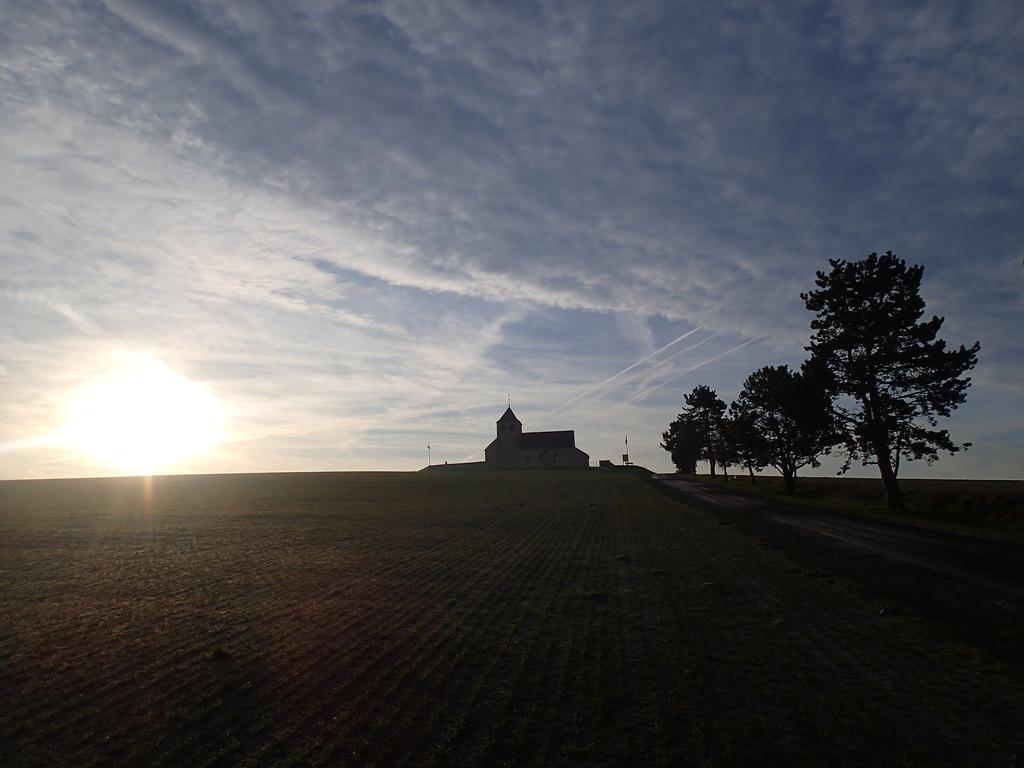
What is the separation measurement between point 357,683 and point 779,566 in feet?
40.3

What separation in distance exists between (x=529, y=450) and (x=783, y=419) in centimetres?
9689

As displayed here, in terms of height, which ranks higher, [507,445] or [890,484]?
[507,445]

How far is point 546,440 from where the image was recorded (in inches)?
5999

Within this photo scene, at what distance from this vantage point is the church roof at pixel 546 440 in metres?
151

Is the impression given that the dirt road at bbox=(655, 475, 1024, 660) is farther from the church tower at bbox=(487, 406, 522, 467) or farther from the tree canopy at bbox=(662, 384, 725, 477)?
the church tower at bbox=(487, 406, 522, 467)

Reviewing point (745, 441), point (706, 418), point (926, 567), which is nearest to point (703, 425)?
point (706, 418)

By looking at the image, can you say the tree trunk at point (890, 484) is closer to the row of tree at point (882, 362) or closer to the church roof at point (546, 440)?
the row of tree at point (882, 362)

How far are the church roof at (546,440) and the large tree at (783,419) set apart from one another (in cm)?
8638

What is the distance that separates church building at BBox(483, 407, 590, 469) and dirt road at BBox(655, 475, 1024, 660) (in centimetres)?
12121

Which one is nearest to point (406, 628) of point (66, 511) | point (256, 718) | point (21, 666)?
point (256, 718)

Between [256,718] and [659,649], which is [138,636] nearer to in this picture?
[256,718]

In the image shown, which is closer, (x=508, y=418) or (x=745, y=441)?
(x=745, y=441)

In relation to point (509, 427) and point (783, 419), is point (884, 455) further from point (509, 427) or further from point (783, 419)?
point (509, 427)

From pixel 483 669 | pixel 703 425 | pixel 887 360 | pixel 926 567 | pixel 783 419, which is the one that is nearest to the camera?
pixel 483 669
